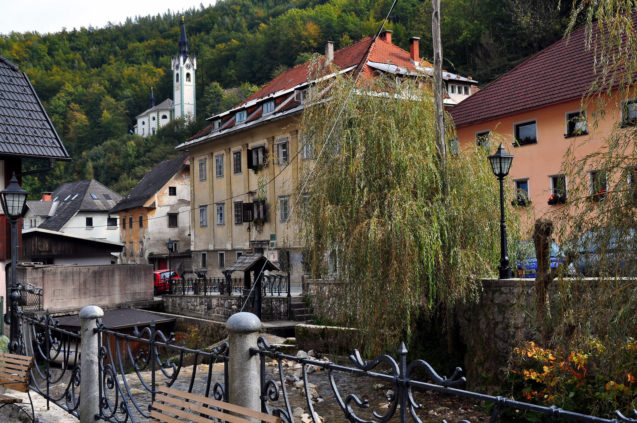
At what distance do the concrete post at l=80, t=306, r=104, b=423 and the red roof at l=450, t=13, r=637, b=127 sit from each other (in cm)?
2231

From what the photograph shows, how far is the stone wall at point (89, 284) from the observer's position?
87.8 ft

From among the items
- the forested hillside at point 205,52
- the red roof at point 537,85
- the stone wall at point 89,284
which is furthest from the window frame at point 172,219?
the red roof at point 537,85

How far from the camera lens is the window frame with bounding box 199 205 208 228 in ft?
142

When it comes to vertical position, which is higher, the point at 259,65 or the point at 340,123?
the point at 259,65

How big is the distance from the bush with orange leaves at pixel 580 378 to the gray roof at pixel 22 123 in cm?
1147

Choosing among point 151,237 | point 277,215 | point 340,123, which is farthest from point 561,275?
point 151,237

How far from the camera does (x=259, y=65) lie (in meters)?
92.0

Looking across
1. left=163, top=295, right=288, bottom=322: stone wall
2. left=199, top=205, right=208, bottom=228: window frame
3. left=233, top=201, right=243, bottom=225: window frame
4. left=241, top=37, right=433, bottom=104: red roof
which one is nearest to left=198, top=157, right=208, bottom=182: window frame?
A: left=199, top=205, right=208, bottom=228: window frame

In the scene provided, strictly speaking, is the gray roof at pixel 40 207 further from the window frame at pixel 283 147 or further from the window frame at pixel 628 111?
the window frame at pixel 628 111

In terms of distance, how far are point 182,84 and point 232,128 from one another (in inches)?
3453

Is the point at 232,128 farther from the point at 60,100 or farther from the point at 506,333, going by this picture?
the point at 60,100

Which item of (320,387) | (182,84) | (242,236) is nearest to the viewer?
(320,387)

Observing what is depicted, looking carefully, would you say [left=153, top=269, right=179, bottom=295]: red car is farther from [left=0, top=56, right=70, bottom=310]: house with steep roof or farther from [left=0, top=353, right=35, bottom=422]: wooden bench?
[left=0, top=353, right=35, bottom=422]: wooden bench

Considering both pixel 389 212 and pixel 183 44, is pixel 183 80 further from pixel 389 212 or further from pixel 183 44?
pixel 389 212
